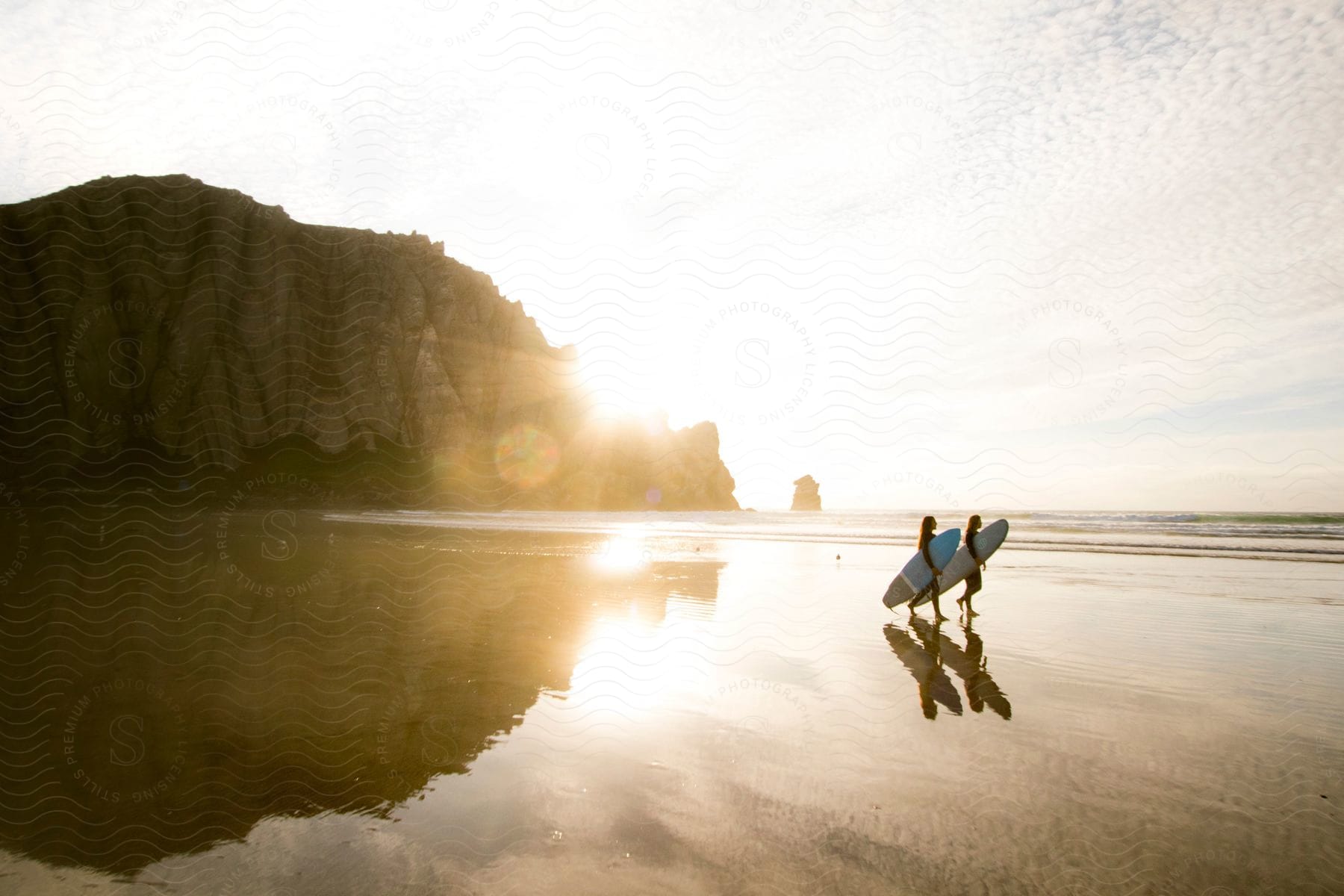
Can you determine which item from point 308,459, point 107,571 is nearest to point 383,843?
point 107,571

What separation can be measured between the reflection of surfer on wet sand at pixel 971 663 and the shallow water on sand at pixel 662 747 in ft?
0.26

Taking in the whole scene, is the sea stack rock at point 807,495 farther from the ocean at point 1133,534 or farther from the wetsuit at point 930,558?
the wetsuit at point 930,558

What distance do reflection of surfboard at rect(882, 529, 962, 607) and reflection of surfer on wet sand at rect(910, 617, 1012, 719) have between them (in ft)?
2.37

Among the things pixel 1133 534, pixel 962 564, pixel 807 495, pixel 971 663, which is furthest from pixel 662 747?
pixel 807 495

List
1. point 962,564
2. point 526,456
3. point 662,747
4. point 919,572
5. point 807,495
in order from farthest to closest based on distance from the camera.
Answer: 1. point 807,495
2. point 526,456
3. point 919,572
4. point 962,564
5. point 662,747

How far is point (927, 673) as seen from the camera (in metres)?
8.84

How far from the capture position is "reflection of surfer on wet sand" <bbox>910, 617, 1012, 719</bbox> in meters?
7.45

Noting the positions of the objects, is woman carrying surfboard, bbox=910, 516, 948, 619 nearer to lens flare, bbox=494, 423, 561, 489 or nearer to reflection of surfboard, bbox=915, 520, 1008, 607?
reflection of surfboard, bbox=915, 520, 1008, 607

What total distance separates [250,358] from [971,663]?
98537 mm

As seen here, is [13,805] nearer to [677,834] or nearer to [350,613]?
[677,834]

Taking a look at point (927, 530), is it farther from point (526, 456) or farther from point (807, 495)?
point (807, 495)

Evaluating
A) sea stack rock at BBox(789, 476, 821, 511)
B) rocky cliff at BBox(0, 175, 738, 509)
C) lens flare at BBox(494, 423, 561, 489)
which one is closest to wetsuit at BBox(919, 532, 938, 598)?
rocky cliff at BBox(0, 175, 738, 509)

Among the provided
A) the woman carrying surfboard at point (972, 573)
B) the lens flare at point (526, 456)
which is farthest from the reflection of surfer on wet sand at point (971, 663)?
the lens flare at point (526, 456)

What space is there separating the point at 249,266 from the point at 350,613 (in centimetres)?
9854
